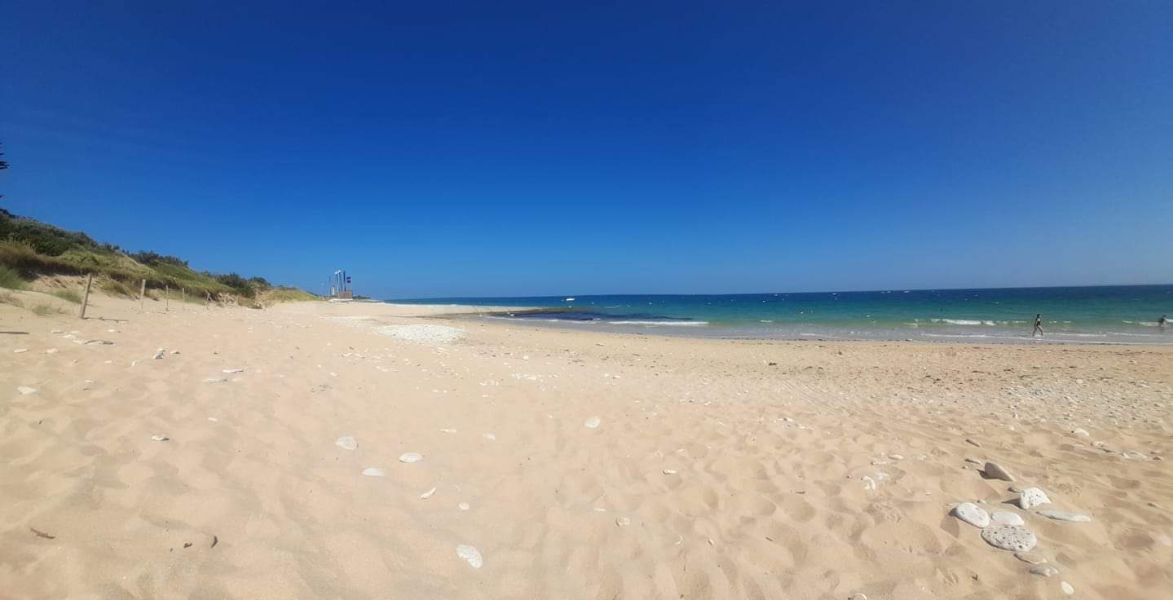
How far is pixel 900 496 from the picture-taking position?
3.98m

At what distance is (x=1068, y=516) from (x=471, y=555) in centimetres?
451

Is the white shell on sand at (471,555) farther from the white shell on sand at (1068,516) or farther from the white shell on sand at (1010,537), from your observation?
the white shell on sand at (1068,516)

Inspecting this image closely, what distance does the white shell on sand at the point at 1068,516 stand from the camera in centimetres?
349

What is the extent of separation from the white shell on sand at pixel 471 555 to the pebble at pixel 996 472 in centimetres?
478

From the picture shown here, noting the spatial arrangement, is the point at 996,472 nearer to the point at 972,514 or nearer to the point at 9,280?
the point at 972,514

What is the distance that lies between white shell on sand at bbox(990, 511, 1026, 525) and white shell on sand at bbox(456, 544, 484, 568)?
12.5ft

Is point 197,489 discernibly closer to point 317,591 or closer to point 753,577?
point 317,591

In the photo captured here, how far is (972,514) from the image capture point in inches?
140

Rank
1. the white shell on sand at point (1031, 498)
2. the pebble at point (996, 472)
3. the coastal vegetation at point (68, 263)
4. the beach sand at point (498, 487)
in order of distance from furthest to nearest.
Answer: the coastal vegetation at point (68, 263)
the pebble at point (996, 472)
the white shell on sand at point (1031, 498)
the beach sand at point (498, 487)

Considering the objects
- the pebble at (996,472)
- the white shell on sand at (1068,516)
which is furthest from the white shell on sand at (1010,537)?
the pebble at (996,472)

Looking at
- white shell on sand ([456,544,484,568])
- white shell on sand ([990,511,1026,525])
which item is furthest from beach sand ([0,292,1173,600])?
white shell on sand ([990,511,1026,525])

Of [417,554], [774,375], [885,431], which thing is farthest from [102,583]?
[774,375]

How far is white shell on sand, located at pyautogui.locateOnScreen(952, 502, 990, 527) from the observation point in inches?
137

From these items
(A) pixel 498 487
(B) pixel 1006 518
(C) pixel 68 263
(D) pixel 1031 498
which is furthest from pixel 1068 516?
(C) pixel 68 263
